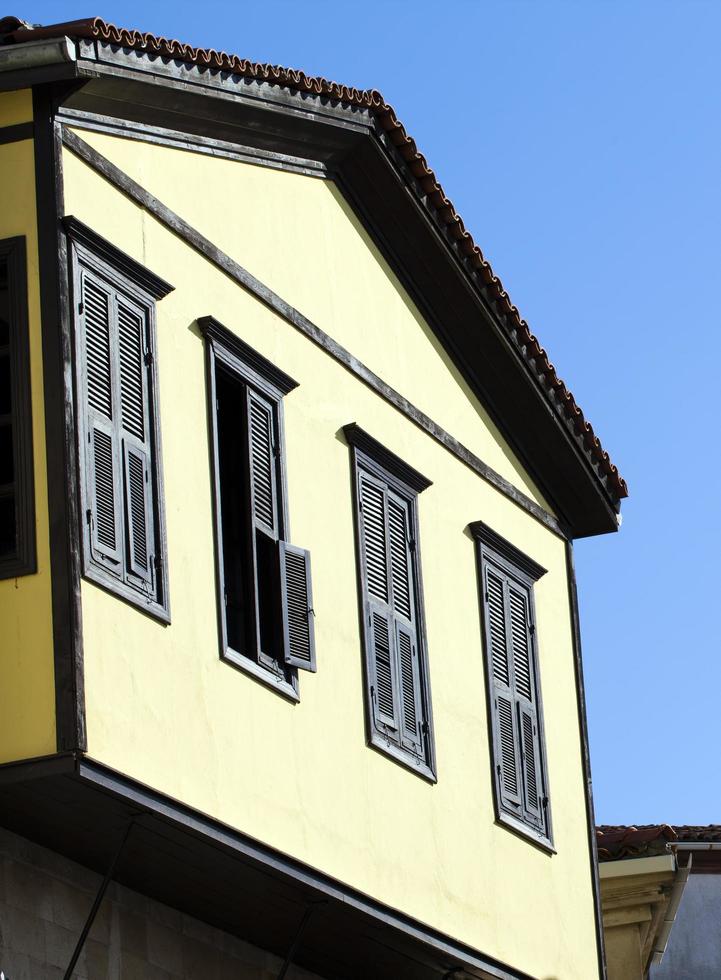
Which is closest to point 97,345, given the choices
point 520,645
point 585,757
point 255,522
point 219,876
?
point 255,522

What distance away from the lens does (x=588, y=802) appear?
59.4ft

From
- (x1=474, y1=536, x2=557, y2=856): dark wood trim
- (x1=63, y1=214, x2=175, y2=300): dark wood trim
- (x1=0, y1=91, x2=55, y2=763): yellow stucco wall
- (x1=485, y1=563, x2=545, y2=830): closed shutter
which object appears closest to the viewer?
(x1=0, y1=91, x2=55, y2=763): yellow stucco wall

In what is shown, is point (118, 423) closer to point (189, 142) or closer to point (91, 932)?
point (189, 142)

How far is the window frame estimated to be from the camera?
13383 mm

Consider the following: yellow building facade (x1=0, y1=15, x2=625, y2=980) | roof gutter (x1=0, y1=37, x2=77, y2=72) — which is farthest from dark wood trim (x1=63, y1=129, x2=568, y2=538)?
roof gutter (x1=0, y1=37, x2=77, y2=72)

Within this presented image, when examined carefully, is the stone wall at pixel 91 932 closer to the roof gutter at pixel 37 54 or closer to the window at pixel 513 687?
the window at pixel 513 687

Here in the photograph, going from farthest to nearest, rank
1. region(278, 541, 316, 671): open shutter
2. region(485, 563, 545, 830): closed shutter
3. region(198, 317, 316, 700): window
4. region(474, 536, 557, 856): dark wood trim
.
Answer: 1. region(485, 563, 545, 830): closed shutter
2. region(474, 536, 557, 856): dark wood trim
3. region(278, 541, 316, 671): open shutter
4. region(198, 317, 316, 700): window

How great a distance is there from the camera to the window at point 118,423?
12320 mm

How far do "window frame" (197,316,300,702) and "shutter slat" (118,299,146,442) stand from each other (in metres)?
0.72

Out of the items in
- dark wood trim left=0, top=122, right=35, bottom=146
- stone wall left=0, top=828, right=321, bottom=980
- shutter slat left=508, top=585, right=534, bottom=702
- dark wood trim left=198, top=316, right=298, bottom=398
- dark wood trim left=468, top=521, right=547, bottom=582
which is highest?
dark wood trim left=0, top=122, right=35, bottom=146

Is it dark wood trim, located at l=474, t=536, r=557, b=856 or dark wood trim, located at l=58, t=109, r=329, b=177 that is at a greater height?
dark wood trim, located at l=58, t=109, r=329, b=177

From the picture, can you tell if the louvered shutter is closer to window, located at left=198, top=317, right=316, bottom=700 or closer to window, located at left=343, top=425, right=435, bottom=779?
window, located at left=343, top=425, right=435, bottom=779

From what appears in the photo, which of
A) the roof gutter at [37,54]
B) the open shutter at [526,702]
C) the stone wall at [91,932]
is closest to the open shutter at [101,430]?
the roof gutter at [37,54]

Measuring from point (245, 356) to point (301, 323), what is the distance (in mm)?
990
